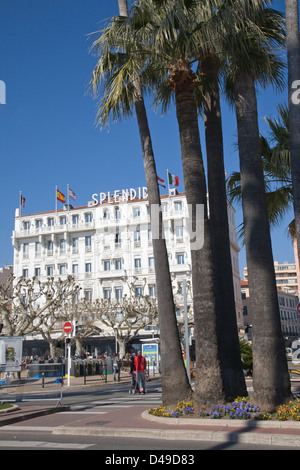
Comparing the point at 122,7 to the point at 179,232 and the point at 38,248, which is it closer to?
the point at 179,232

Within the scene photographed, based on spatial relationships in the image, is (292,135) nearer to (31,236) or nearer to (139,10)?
(139,10)

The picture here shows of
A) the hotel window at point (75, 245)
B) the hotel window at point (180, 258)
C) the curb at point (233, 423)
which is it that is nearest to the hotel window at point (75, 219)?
the hotel window at point (75, 245)

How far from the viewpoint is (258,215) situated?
11000 mm

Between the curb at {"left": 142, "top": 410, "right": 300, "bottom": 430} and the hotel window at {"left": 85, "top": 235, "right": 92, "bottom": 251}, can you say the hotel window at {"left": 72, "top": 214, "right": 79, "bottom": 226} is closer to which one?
the hotel window at {"left": 85, "top": 235, "right": 92, "bottom": 251}

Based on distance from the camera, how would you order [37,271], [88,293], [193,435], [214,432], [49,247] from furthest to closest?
[49,247] < [37,271] < [88,293] < [193,435] < [214,432]

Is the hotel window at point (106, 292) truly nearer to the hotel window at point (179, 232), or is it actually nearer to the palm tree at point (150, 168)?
the hotel window at point (179, 232)

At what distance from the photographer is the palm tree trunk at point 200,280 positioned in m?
10.3

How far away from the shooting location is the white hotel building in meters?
58.0

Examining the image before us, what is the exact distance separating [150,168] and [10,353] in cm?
831

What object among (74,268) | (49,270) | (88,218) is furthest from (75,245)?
(49,270)

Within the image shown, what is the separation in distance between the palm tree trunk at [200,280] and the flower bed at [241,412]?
0.26 metres

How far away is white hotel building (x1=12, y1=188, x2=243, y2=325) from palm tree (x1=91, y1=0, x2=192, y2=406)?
141 feet

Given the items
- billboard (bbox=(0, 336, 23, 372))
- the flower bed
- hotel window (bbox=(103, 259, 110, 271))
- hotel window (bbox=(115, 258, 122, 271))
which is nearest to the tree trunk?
the flower bed

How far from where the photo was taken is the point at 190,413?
403 inches
